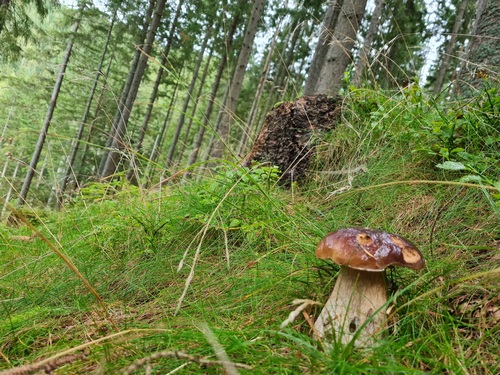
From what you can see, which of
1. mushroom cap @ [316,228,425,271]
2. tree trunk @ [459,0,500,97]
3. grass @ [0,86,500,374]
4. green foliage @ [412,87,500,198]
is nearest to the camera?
grass @ [0,86,500,374]

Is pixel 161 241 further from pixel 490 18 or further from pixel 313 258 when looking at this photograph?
pixel 490 18

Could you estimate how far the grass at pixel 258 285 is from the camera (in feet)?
2.87

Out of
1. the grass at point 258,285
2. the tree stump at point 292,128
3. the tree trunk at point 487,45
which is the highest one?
the tree trunk at point 487,45

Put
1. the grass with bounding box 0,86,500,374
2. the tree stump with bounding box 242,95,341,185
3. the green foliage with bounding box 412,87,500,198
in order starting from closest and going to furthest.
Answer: the grass with bounding box 0,86,500,374 < the green foliage with bounding box 412,87,500,198 < the tree stump with bounding box 242,95,341,185

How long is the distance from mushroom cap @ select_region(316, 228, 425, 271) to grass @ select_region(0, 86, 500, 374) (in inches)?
4.3

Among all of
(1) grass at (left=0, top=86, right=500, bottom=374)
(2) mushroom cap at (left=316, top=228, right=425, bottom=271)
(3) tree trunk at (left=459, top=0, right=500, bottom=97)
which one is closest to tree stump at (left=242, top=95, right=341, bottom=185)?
(1) grass at (left=0, top=86, right=500, bottom=374)

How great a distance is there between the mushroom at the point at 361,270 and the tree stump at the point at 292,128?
1.96m

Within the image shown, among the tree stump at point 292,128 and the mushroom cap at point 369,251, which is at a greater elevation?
the tree stump at point 292,128

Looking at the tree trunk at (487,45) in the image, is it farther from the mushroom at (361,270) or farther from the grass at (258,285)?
the mushroom at (361,270)

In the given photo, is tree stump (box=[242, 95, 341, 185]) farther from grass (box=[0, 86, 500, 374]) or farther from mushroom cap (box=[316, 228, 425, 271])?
mushroom cap (box=[316, 228, 425, 271])

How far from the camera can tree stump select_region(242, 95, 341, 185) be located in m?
3.07

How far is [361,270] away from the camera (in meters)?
1.07

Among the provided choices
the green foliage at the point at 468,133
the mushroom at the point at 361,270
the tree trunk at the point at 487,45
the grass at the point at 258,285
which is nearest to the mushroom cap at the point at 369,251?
the mushroom at the point at 361,270

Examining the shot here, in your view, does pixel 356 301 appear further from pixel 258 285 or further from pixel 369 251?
pixel 258 285
